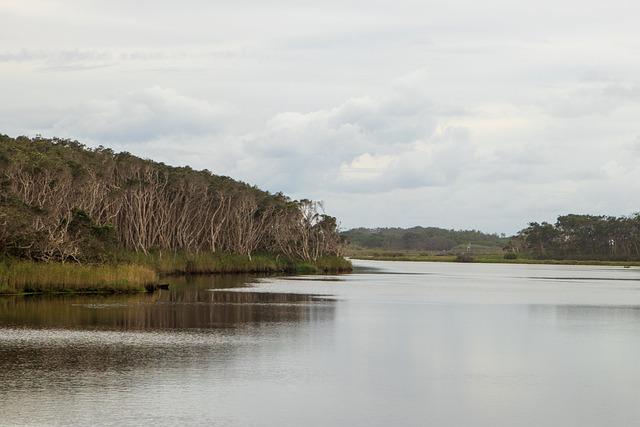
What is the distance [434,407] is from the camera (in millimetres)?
22625

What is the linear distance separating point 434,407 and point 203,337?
1466 cm

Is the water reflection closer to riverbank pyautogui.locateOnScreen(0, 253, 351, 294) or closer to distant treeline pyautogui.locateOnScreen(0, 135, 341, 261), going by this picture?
riverbank pyautogui.locateOnScreen(0, 253, 351, 294)

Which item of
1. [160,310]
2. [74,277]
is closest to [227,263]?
[74,277]

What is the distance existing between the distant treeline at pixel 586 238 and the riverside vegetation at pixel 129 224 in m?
82.4

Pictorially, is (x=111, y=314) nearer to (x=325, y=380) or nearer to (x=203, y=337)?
(x=203, y=337)

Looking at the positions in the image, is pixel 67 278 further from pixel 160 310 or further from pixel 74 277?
pixel 160 310

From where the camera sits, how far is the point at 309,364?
95.5ft

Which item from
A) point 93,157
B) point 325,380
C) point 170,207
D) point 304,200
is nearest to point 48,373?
point 325,380

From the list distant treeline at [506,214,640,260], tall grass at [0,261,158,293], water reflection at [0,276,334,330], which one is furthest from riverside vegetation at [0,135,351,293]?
distant treeline at [506,214,640,260]

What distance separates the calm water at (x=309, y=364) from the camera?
21391 millimetres

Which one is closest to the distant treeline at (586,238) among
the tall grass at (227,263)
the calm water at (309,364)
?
the tall grass at (227,263)

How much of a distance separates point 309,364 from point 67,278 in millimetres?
28930

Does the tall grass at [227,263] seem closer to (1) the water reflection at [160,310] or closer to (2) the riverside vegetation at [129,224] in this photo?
(2) the riverside vegetation at [129,224]

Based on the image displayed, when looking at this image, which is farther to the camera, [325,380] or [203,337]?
[203,337]
